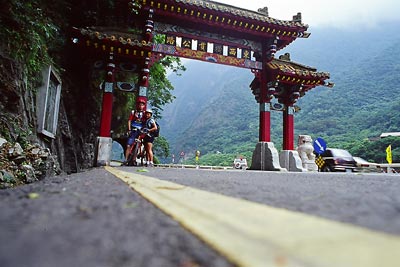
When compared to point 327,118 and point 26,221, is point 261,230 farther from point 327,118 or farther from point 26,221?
point 327,118

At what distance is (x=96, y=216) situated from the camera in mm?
930

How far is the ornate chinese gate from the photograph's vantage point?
7895mm

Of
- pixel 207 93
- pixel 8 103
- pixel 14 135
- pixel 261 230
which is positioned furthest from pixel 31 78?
pixel 207 93

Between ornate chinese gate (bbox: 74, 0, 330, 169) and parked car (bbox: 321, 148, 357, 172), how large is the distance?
12.3 ft

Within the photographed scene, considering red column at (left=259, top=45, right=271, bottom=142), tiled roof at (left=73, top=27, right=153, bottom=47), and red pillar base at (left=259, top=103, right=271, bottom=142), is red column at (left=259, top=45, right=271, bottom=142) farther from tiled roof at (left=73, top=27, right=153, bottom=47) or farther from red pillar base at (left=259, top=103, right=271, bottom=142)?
tiled roof at (left=73, top=27, right=153, bottom=47)

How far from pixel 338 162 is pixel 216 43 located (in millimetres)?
7654

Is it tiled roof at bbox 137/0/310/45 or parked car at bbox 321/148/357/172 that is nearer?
tiled roof at bbox 137/0/310/45

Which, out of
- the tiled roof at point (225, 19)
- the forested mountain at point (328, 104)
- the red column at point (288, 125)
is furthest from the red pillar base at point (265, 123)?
the forested mountain at point (328, 104)

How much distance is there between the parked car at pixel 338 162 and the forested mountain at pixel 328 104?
11749 mm

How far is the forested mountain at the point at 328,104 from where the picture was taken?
38.8m

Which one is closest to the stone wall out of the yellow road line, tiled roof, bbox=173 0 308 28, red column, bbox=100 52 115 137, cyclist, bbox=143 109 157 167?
red column, bbox=100 52 115 137

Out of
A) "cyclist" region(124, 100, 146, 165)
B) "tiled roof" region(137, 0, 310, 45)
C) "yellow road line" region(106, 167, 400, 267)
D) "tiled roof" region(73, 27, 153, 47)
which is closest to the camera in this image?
"yellow road line" region(106, 167, 400, 267)

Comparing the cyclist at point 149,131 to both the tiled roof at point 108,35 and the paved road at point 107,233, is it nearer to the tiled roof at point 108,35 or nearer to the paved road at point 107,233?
the tiled roof at point 108,35

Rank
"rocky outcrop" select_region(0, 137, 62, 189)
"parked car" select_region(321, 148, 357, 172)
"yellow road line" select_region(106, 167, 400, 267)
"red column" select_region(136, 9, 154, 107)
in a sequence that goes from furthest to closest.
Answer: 1. "parked car" select_region(321, 148, 357, 172)
2. "red column" select_region(136, 9, 154, 107)
3. "rocky outcrop" select_region(0, 137, 62, 189)
4. "yellow road line" select_region(106, 167, 400, 267)
